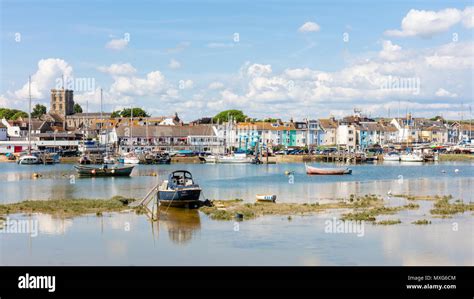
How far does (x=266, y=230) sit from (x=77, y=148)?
4979 inches

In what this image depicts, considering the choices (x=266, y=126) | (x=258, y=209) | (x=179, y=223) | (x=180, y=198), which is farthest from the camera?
(x=266, y=126)

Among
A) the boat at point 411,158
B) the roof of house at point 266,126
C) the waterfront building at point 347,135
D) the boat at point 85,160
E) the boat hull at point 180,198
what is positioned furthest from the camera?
the waterfront building at point 347,135

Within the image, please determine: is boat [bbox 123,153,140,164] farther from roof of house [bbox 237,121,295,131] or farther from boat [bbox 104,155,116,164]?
roof of house [bbox 237,121,295,131]

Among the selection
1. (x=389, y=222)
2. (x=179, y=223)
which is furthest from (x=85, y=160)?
(x=389, y=222)

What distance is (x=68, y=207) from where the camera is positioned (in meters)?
44.8

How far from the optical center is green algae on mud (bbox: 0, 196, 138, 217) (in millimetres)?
43062

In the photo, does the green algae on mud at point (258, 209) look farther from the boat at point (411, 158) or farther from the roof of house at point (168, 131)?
the roof of house at point (168, 131)

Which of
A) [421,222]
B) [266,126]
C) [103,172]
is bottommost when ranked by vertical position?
[421,222]

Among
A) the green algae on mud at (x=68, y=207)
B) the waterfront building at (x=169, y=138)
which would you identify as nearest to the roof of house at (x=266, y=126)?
the waterfront building at (x=169, y=138)

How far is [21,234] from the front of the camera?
114 ft

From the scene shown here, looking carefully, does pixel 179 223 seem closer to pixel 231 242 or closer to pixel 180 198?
pixel 180 198

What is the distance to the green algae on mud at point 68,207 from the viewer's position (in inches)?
1695
